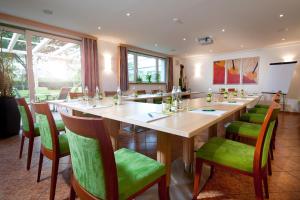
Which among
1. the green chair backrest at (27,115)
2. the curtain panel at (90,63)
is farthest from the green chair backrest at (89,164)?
the curtain panel at (90,63)

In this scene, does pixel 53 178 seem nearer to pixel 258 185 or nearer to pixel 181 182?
pixel 181 182

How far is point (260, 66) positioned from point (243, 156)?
690cm

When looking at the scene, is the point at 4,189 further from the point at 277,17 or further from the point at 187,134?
the point at 277,17

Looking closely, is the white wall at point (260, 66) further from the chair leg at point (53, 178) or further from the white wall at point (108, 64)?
the chair leg at point (53, 178)

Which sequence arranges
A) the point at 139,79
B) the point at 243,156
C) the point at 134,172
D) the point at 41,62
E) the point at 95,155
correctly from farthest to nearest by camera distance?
1. the point at 139,79
2. the point at 41,62
3. the point at 243,156
4. the point at 134,172
5. the point at 95,155

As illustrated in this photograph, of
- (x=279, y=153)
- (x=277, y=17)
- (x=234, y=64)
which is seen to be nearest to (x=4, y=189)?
(x=279, y=153)

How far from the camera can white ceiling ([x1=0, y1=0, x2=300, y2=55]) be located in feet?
9.80

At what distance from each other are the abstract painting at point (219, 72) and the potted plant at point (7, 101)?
7.58 meters

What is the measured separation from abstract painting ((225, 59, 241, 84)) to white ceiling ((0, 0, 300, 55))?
2.08 meters

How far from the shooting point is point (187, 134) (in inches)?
33.6

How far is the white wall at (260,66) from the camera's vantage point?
5966 mm

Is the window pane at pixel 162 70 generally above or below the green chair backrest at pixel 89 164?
above

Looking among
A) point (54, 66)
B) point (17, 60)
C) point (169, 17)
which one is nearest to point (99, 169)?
point (169, 17)

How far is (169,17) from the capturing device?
Answer: 3.61 m
